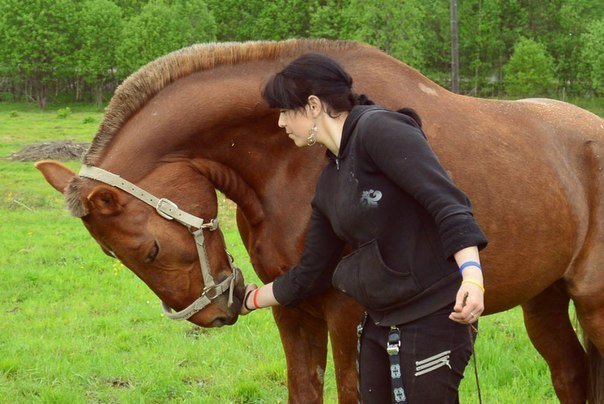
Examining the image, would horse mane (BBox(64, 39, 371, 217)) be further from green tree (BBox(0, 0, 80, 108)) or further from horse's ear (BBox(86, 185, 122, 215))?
green tree (BBox(0, 0, 80, 108))

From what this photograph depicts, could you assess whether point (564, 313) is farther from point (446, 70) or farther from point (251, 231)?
point (446, 70)

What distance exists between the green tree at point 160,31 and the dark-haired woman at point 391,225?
48.3 meters

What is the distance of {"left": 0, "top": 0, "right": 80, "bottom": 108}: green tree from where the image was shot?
4956 cm

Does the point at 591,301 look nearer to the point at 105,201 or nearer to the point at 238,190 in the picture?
the point at 238,190

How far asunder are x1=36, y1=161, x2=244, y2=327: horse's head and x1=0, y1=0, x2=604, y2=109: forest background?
4294 cm

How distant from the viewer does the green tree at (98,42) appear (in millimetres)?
49562

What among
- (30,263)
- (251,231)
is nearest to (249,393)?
(251,231)

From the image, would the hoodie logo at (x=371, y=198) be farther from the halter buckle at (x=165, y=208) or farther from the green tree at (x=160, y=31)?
the green tree at (x=160, y=31)

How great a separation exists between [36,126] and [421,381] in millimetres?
31437

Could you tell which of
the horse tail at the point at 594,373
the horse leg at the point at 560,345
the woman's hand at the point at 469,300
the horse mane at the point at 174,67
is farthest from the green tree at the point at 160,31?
the woman's hand at the point at 469,300

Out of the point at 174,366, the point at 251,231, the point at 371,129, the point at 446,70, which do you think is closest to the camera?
the point at 371,129

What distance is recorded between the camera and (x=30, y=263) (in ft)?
30.6

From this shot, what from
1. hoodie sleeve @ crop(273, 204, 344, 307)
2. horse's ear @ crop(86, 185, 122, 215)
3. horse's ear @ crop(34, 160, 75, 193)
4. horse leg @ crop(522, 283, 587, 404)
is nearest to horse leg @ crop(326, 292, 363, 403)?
hoodie sleeve @ crop(273, 204, 344, 307)

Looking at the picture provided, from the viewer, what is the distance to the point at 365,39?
4794cm
